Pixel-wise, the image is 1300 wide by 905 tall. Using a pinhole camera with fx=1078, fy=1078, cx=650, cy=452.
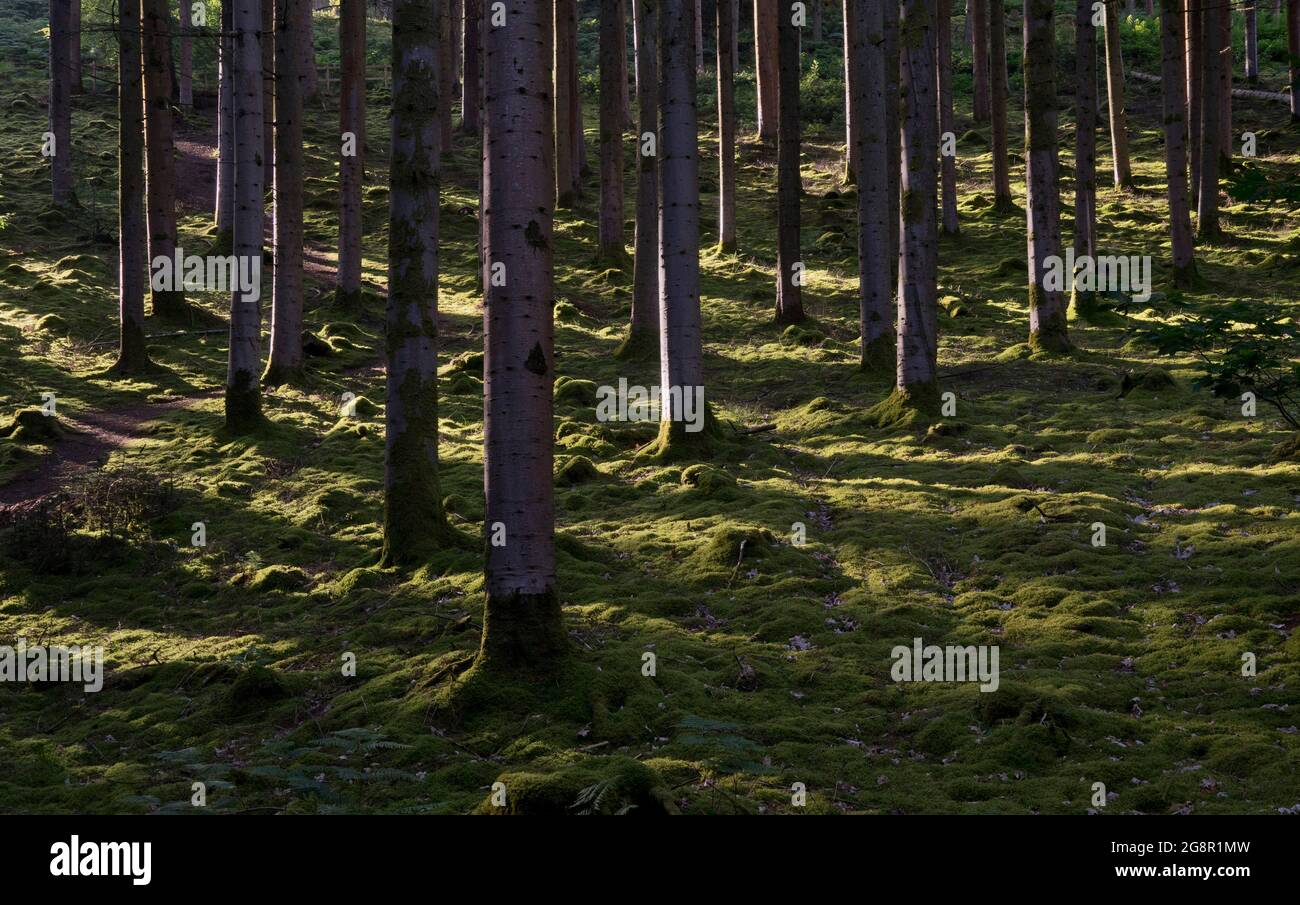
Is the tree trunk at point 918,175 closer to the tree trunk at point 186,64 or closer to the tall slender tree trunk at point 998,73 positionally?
the tall slender tree trunk at point 998,73

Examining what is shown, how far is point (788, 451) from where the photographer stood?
53.1 feet

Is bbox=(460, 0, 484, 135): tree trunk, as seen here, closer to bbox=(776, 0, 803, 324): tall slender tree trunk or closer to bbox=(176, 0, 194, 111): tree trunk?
bbox=(176, 0, 194, 111): tree trunk

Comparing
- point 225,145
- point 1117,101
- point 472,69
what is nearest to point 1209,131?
point 1117,101

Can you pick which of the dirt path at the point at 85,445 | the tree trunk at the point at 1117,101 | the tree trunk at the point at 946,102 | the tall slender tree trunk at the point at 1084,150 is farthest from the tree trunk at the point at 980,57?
the dirt path at the point at 85,445

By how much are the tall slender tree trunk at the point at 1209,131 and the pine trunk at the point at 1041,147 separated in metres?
9.19

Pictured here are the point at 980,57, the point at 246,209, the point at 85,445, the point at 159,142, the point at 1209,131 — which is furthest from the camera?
the point at 980,57

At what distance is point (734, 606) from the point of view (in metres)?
10.5

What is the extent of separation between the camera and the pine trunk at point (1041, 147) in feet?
57.4

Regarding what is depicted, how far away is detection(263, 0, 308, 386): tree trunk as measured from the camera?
750 inches

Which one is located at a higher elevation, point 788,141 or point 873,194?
point 788,141

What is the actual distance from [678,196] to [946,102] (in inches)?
595

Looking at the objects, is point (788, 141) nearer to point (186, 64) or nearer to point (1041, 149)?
point (1041, 149)

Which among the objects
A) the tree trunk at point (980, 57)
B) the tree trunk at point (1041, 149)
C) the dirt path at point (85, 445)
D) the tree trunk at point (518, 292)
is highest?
the tree trunk at point (980, 57)

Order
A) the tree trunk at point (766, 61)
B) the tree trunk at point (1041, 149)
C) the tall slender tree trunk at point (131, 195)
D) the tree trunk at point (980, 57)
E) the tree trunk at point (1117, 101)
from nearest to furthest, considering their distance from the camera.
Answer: the tree trunk at point (1041, 149) < the tall slender tree trunk at point (131, 195) < the tree trunk at point (1117, 101) < the tree trunk at point (980, 57) < the tree trunk at point (766, 61)
